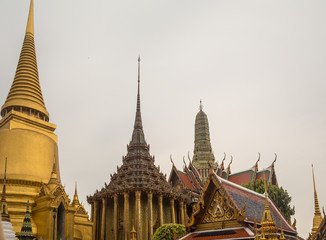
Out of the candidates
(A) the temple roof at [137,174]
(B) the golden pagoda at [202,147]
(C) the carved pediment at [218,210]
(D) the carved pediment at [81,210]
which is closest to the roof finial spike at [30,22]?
(A) the temple roof at [137,174]

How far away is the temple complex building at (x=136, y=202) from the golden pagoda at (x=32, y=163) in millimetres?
3822

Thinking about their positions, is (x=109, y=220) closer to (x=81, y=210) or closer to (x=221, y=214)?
(x=81, y=210)

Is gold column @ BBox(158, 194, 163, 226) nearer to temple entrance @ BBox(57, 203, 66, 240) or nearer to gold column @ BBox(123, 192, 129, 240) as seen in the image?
gold column @ BBox(123, 192, 129, 240)

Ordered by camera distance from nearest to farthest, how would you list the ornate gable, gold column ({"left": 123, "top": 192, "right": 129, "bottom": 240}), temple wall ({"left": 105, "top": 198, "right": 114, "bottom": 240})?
the ornate gable < gold column ({"left": 123, "top": 192, "right": 129, "bottom": 240}) < temple wall ({"left": 105, "top": 198, "right": 114, "bottom": 240})

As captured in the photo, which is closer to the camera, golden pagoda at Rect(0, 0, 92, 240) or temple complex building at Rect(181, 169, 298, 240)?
temple complex building at Rect(181, 169, 298, 240)

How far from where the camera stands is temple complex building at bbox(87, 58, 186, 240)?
27688mm

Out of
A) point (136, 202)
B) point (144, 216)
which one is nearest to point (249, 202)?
point (136, 202)

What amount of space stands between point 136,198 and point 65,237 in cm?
794

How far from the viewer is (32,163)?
77.3ft

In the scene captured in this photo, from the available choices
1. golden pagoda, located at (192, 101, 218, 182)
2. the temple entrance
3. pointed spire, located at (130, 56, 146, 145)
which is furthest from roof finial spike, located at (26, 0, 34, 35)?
golden pagoda, located at (192, 101, 218, 182)

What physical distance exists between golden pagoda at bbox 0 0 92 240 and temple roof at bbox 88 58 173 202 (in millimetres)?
4462

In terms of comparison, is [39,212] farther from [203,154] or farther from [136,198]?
[203,154]

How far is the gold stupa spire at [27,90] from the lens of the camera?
2578cm

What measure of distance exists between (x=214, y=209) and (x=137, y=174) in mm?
18791
